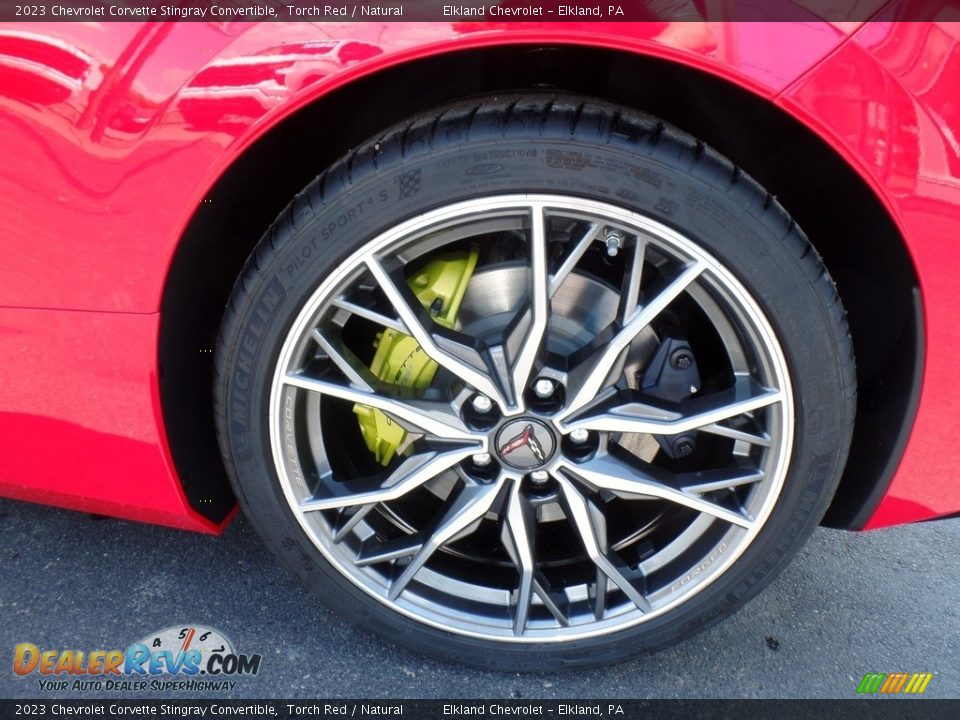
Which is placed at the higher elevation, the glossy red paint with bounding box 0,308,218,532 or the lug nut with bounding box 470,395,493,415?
the lug nut with bounding box 470,395,493,415

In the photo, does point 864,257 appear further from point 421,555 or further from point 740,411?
Answer: point 421,555

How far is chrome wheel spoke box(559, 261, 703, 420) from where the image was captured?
4.24 ft

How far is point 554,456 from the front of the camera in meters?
1.44

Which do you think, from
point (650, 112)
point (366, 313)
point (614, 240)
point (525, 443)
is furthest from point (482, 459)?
point (650, 112)

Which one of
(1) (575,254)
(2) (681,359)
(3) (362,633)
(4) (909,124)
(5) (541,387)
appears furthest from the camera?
(3) (362,633)

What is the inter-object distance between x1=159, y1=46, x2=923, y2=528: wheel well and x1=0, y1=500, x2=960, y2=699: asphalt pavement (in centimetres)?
36

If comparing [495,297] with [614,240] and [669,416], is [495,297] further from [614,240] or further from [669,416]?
Result: [669,416]

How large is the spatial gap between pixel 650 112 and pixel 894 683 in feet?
4.14

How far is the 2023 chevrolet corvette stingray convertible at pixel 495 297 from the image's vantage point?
1.16m

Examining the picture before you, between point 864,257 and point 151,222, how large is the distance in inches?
47.9

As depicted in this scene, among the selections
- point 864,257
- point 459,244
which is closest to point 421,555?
point 459,244

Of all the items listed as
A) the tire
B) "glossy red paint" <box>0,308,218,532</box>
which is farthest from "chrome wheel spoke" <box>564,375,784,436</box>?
"glossy red paint" <box>0,308,218,532</box>

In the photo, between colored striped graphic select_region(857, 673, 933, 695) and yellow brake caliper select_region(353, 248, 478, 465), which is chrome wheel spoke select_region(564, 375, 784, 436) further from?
colored striped graphic select_region(857, 673, 933, 695)

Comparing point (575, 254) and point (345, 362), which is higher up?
point (575, 254)
